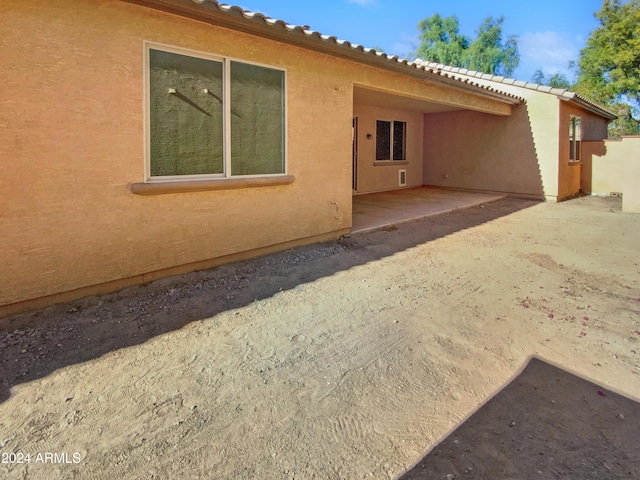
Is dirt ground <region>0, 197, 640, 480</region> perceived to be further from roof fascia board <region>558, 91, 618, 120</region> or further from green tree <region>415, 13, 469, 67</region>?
green tree <region>415, 13, 469, 67</region>

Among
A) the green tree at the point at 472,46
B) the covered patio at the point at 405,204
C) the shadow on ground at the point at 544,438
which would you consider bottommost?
the shadow on ground at the point at 544,438

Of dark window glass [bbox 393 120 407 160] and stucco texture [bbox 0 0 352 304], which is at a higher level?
dark window glass [bbox 393 120 407 160]

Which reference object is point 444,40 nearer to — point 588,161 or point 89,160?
point 588,161

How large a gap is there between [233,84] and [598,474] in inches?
214

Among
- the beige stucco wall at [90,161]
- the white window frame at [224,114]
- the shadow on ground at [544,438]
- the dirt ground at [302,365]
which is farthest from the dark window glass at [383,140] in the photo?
the shadow on ground at [544,438]

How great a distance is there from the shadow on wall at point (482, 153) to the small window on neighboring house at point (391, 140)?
1.38m

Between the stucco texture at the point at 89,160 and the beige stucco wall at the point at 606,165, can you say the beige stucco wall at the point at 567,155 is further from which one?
the stucco texture at the point at 89,160

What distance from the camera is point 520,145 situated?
13508 millimetres

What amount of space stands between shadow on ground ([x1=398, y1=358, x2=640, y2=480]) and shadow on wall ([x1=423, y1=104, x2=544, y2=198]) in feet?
38.6

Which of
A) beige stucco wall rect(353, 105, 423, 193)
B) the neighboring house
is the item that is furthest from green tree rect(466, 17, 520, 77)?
beige stucco wall rect(353, 105, 423, 193)

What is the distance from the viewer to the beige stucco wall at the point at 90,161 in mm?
3939

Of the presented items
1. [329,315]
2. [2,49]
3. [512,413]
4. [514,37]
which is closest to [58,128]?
[2,49]

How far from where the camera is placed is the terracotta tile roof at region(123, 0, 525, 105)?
15.3 feet

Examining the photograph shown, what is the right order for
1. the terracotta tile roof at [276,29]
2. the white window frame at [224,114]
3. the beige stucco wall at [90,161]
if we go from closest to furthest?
the beige stucco wall at [90,161]
the terracotta tile roof at [276,29]
the white window frame at [224,114]
